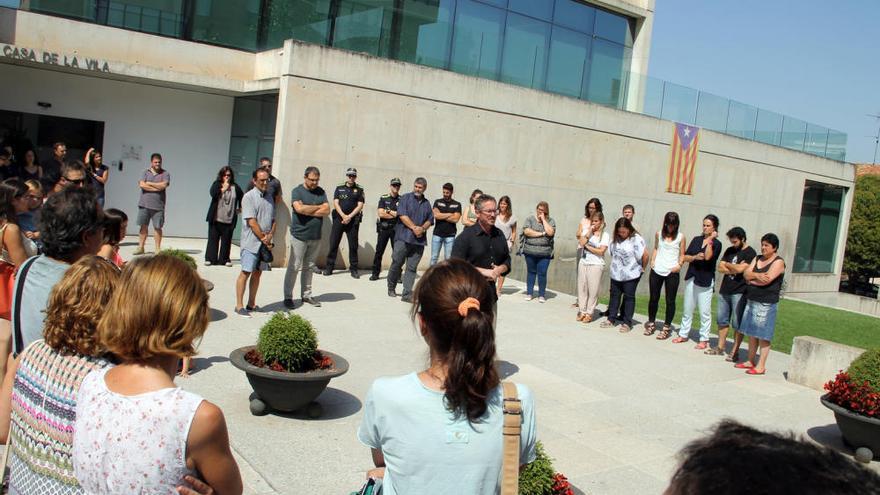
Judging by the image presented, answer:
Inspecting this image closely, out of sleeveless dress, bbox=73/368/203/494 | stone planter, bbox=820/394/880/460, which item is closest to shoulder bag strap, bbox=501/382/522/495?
sleeveless dress, bbox=73/368/203/494

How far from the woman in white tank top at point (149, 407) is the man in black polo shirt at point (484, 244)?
540 centimetres

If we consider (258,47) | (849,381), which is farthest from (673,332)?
(258,47)

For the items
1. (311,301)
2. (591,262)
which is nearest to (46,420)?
(311,301)

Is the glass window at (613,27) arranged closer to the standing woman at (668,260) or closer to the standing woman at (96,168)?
the standing woman at (668,260)

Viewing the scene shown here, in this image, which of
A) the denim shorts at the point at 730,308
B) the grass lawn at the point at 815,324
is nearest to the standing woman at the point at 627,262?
the grass lawn at the point at 815,324

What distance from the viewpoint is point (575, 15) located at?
21.9 m

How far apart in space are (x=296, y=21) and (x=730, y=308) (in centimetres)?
1100

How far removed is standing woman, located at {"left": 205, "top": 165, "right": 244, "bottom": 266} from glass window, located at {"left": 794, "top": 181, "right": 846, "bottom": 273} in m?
23.1

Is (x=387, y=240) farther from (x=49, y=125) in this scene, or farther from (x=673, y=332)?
(x=49, y=125)

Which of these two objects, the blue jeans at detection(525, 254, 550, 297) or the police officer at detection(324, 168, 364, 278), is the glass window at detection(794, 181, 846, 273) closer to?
the blue jeans at detection(525, 254, 550, 297)

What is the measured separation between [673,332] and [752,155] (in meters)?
15.2

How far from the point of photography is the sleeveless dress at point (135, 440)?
229 cm

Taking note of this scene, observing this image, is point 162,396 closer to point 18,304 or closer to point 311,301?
point 18,304

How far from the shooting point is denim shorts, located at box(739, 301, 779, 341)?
9852 millimetres
